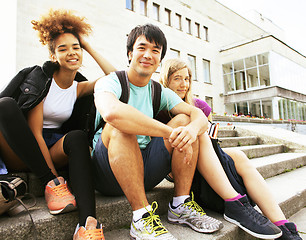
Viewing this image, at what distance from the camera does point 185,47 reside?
16.5m

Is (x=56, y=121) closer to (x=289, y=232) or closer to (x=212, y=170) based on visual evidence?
(x=212, y=170)

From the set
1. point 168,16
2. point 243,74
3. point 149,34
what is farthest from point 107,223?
point 243,74

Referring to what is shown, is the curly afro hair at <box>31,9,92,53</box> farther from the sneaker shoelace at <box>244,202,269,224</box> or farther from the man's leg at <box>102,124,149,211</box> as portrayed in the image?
the sneaker shoelace at <box>244,202,269,224</box>

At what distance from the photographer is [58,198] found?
1.38 m

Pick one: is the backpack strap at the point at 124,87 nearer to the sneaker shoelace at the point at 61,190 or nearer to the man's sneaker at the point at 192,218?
the sneaker shoelace at the point at 61,190

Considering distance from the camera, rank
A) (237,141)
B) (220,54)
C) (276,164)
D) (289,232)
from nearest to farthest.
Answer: (289,232), (276,164), (237,141), (220,54)

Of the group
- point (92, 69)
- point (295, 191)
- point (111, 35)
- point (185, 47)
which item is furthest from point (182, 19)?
A: point (295, 191)

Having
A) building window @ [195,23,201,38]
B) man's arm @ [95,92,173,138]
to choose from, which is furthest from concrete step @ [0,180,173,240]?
building window @ [195,23,201,38]

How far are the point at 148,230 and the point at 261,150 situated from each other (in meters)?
3.20

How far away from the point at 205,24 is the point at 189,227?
63.2 ft

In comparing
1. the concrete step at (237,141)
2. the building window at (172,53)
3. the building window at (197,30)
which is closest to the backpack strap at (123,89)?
the concrete step at (237,141)

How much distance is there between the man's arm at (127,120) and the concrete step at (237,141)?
2.55 m

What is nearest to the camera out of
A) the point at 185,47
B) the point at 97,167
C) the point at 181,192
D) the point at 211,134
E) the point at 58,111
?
the point at 97,167

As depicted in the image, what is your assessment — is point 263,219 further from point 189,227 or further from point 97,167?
point 97,167
